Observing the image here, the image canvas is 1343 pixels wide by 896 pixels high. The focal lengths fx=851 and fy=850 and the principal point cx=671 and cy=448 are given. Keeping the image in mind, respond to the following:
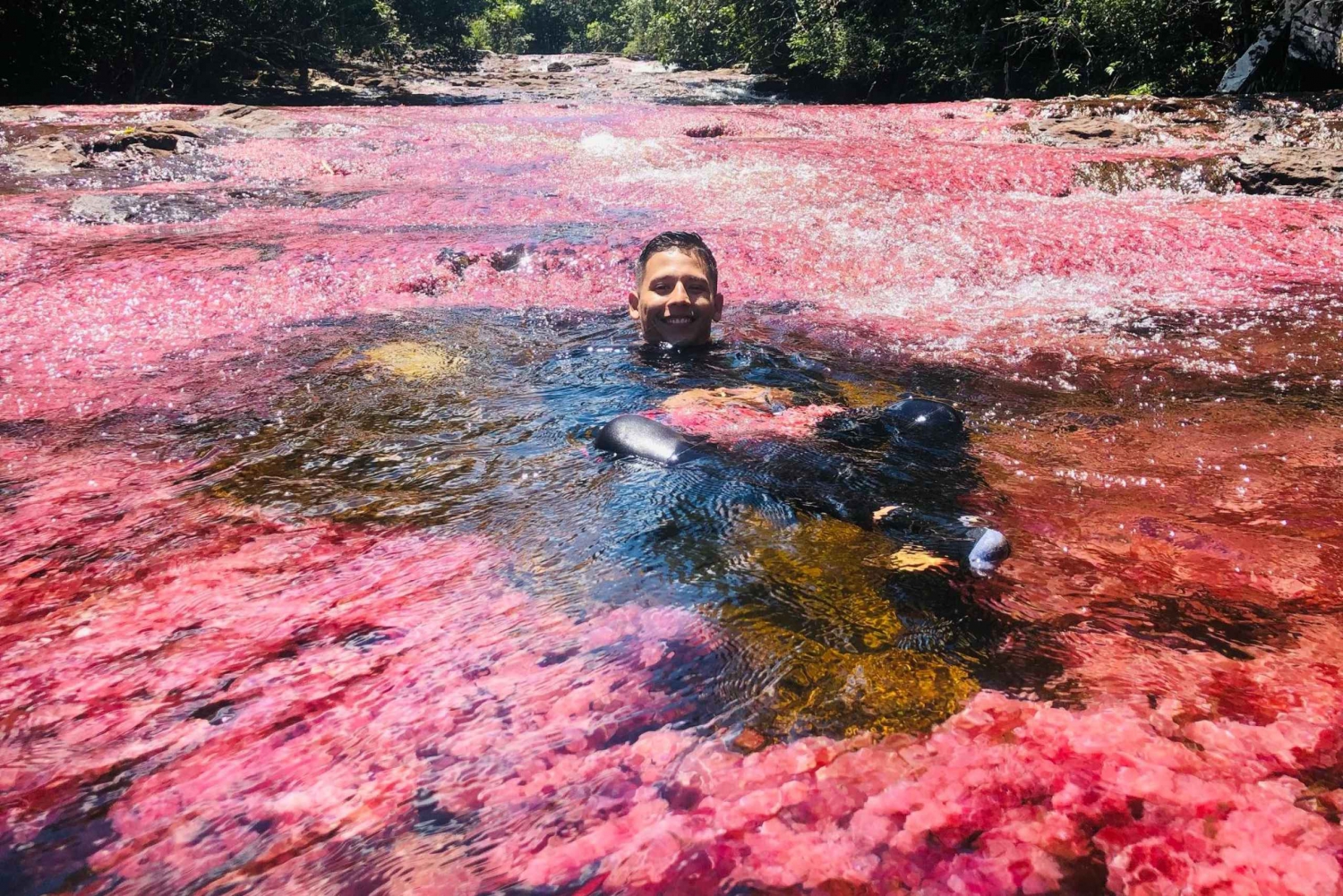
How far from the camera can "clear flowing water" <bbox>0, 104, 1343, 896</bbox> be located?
1.19 metres

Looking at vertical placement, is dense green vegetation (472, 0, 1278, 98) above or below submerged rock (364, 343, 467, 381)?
above

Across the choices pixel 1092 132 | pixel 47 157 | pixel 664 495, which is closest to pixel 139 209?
pixel 47 157

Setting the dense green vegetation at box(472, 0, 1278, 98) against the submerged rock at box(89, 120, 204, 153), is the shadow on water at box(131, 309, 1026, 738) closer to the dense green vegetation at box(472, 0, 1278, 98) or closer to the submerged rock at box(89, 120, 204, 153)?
the submerged rock at box(89, 120, 204, 153)

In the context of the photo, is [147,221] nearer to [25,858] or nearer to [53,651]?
[53,651]

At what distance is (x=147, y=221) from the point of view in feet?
20.1

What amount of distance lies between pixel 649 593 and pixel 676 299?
2137mm

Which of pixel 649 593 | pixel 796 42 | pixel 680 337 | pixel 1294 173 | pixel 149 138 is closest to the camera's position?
pixel 649 593

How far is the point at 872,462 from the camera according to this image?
105 inches

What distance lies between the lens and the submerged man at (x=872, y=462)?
211 centimetres

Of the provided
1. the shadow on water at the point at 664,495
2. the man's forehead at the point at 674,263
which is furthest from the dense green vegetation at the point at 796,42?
the shadow on water at the point at 664,495

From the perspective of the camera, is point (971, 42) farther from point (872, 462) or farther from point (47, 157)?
point (872, 462)

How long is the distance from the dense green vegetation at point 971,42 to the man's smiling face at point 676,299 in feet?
37.3

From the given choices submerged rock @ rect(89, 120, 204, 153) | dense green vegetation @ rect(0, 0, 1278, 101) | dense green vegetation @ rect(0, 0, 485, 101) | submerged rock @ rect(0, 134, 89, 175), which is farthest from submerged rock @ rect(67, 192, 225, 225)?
dense green vegetation @ rect(0, 0, 1278, 101)

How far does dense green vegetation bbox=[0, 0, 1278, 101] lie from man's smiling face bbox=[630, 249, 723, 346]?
11300 mm
